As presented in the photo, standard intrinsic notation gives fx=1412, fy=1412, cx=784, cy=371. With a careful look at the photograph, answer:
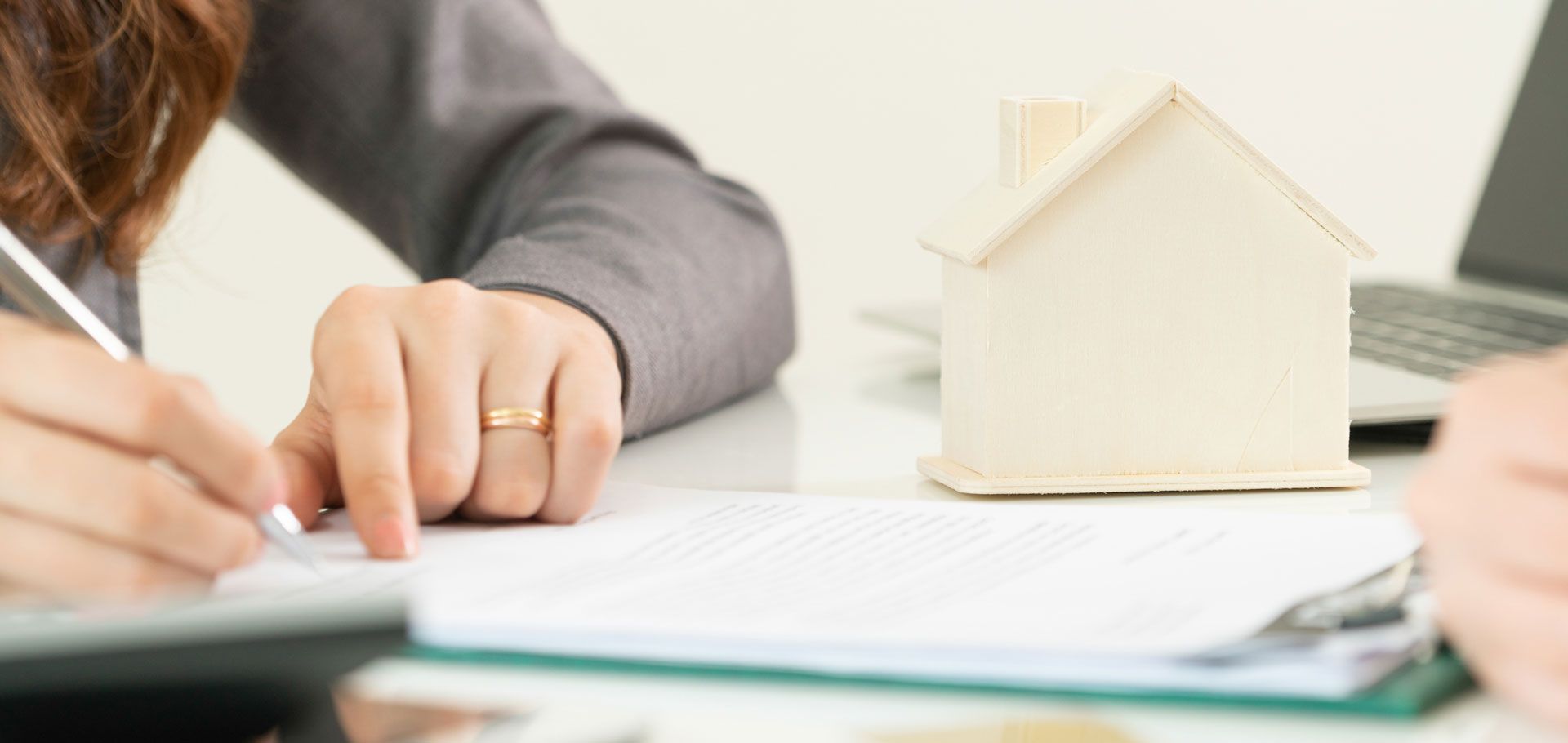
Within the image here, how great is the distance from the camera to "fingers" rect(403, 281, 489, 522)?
0.48 metres

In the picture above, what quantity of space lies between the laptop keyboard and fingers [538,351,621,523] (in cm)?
41

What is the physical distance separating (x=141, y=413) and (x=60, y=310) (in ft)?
0.21

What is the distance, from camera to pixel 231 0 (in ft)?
2.67

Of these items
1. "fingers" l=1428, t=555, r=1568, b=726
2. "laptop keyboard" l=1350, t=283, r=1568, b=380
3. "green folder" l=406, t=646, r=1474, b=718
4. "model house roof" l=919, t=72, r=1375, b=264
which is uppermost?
"model house roof" l=919, t=72, r=1375, b=264

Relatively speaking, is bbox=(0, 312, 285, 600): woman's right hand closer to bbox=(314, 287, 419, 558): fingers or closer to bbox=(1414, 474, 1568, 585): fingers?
bbox=(314, 287, 419, 558): fingers

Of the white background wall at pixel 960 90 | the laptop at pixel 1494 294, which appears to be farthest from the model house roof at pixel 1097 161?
the white background wall at pixel 960 90

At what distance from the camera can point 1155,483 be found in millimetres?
524

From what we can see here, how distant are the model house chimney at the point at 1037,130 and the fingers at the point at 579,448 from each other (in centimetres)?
17

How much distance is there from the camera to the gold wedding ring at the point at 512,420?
503mm

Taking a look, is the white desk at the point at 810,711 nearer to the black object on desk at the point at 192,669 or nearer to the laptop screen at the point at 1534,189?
the black object on desk at the point at 192,669

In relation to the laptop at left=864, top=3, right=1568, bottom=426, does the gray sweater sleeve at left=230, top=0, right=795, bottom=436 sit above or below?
above

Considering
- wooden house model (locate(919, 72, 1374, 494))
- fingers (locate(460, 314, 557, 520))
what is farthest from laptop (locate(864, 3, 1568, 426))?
fingers (locate(460, 314, 557, 520))

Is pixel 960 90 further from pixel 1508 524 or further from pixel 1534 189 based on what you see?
pixel 1508 524

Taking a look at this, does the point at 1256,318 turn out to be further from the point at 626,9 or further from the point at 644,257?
the point at 626,9
